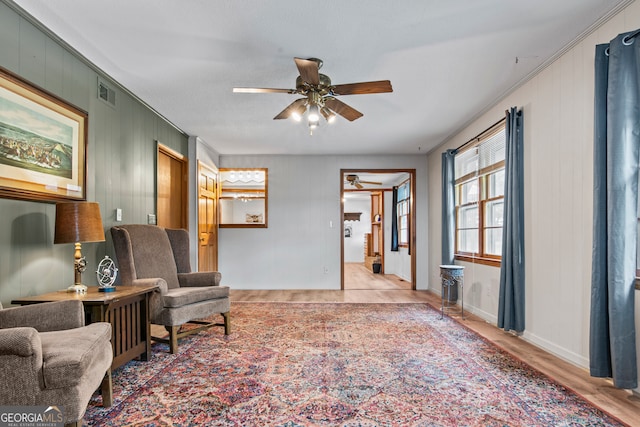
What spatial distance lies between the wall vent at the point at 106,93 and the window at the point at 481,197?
3879 mm

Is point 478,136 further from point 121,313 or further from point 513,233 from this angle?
point 121,313

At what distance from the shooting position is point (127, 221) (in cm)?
377

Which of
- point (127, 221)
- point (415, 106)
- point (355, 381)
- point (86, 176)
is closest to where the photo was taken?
point (355, 381)

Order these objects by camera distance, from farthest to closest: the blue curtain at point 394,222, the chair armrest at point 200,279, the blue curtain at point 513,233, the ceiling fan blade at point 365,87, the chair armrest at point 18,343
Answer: the blue curtain at point 394,222 < the chair armrest at point 200,279 < the blue curtain at point 513,233 < the ceiling fan blade at point 365,87 < the chair armrest at point 18,343

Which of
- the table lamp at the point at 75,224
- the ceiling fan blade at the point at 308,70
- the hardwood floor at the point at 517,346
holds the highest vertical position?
the ceiling fan blade at the point at 308,70

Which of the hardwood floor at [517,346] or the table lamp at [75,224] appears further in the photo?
the table lamp at [75,224]

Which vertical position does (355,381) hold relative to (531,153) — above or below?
below

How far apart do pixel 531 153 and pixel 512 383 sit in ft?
6.72

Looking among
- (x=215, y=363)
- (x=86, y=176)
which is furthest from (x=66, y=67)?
(x=215, y=363)

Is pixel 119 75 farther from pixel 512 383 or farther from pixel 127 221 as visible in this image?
pixel 512 383

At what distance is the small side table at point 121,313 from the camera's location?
2387 mm

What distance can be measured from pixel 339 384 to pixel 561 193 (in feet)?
7.53

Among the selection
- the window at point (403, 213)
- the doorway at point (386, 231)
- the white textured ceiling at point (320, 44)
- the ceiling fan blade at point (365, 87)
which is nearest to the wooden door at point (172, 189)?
the white textured ceiling at point (320, 44)

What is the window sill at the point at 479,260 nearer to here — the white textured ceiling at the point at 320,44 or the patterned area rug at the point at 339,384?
the patterned area rug at the point at 339,384
